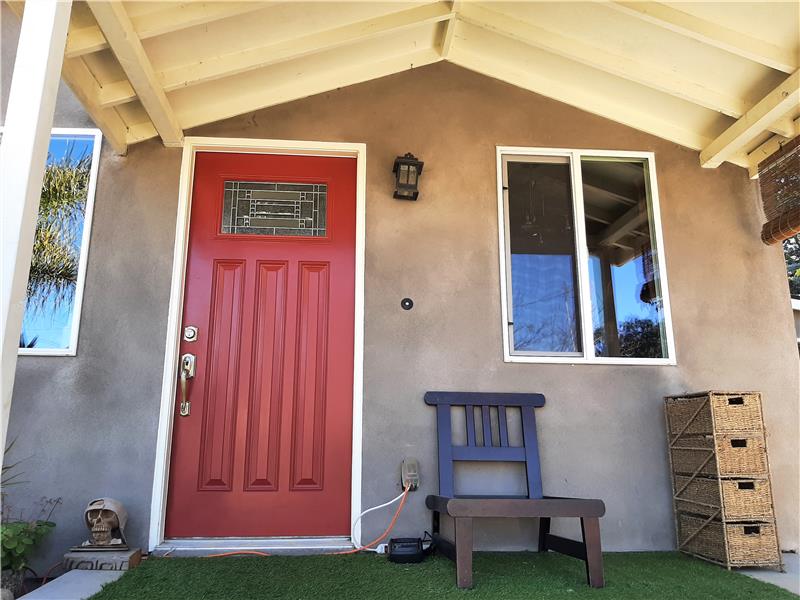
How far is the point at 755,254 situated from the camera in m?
3.50

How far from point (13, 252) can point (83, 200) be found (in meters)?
1.95

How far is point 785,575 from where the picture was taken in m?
2.67

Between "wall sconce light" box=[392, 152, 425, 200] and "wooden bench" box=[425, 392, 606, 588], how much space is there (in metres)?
1.14

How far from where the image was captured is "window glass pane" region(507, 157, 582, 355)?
10.9 ft

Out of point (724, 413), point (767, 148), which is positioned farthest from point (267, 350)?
point (767, 148)

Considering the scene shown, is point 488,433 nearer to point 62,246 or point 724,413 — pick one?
point 724,413

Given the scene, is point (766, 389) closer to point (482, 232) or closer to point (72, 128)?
point (482, 232)

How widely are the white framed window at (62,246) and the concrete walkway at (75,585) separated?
1103mm

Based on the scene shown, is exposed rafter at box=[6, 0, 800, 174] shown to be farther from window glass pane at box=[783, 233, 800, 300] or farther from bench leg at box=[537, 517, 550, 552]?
window glass pane at box=[783, 233, 800, 300]

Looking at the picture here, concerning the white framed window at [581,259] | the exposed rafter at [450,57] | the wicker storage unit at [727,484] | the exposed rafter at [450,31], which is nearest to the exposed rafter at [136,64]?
the exposed rafter at [450,57]

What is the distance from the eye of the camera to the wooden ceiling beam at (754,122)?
2895 millimetres

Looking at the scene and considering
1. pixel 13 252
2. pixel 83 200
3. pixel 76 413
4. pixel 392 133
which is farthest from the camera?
pixel 392 133

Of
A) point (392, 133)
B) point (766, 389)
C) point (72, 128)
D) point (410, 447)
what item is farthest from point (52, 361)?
point (766, 389)

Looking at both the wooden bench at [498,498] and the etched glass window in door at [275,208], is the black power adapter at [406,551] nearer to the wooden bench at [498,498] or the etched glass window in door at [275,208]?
the wooden bench at [498,498]
